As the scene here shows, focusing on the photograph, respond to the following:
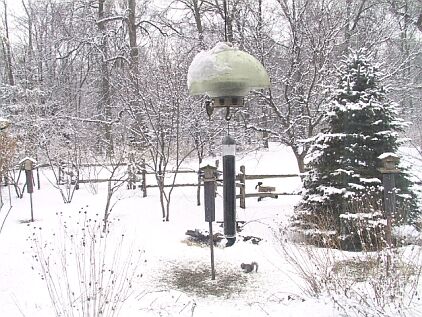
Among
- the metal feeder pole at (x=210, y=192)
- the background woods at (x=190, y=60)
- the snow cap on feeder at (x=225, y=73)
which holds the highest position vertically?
the background woods at (x=190, y=60)

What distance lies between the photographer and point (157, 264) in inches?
237

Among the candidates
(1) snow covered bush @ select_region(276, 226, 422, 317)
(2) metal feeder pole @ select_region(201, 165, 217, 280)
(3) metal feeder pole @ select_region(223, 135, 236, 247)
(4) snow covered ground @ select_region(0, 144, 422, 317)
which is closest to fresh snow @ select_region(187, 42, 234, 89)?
(3) metal feeder pole @ select_region(223, 135, 236, 247)

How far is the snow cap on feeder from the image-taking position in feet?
9.34

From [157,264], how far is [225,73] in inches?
150

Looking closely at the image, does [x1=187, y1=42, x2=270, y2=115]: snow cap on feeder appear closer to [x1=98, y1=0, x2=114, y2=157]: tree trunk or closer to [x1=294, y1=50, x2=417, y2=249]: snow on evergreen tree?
[x1=294, y1=50, x2=417, y2=249]: snow on evergreen tree

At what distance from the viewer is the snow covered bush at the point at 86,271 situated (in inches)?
144

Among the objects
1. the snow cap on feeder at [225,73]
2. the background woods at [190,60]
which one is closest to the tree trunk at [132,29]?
the background woods at [190,60]

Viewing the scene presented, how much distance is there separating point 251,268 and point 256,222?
2.50 meters

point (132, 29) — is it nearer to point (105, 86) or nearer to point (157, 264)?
point (105, 86)

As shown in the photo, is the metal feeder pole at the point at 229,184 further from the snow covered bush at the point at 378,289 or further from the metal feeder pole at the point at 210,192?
the metal feeder pole at the point at 210,192

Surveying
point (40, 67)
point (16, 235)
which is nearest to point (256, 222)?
point (16, 235)

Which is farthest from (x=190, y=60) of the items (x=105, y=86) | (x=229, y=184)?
(x=229, y=184)

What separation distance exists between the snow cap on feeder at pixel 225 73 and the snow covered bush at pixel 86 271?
64.3 inches

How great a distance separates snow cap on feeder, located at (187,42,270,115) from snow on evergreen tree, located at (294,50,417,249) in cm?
393
